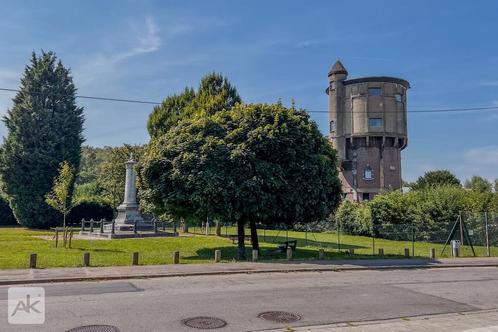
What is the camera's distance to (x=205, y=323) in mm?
8312

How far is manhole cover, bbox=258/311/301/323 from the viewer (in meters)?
8.68

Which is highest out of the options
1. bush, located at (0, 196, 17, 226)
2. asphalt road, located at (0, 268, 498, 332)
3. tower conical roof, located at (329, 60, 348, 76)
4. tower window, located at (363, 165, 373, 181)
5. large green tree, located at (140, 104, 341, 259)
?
tower conical roof, located at (329, 60, 348, 76)


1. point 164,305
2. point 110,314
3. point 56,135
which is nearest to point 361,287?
point 164,305

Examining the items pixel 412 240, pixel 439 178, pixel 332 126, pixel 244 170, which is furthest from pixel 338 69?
pixel 244 170

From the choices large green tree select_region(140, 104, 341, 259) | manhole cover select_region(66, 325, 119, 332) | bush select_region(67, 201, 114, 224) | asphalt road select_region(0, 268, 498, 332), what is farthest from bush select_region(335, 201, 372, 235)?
manhole cover select_region(66, 325, 119, 332)

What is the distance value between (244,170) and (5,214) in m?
42.9

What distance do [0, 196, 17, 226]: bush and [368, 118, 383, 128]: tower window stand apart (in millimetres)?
47459

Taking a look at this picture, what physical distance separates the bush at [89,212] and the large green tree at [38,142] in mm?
4525

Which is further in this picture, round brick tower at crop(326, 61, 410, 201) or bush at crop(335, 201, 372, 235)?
round brick tower at crop(326, 61, 410, 201)

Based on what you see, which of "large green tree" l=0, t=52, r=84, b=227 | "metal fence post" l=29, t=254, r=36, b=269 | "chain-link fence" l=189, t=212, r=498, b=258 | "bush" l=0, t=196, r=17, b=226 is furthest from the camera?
"bush" l=0, t=196, r=17, b=226

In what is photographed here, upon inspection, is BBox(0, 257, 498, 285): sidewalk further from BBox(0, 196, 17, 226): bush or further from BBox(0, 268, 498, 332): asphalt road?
BBox(0, 196, 17, 226): bush

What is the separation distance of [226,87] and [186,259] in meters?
22.4

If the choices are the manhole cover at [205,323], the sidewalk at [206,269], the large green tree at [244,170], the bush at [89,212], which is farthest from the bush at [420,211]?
the bush at [89,212]

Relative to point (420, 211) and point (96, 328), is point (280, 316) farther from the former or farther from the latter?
point (420, 211)
